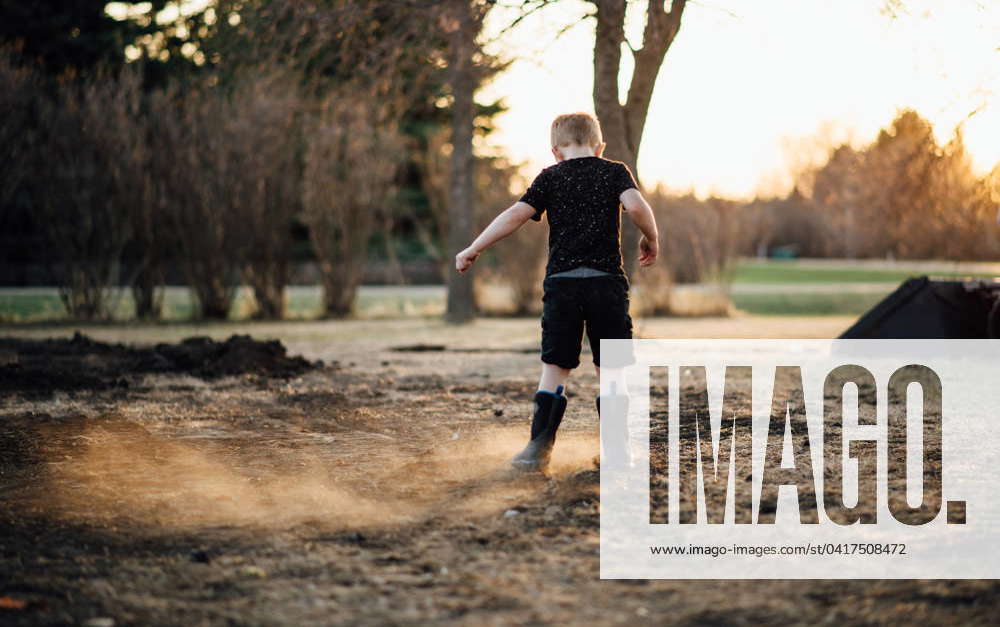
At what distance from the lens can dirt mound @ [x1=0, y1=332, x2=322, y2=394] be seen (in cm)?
846

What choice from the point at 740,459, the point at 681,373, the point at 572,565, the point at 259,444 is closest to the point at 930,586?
the point at 572,565

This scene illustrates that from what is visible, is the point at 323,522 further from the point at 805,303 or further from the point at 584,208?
the point at 805,303

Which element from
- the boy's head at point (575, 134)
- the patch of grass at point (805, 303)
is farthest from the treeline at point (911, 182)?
the boy's head at point (575, 134)

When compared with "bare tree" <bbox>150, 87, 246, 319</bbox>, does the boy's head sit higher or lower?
lower

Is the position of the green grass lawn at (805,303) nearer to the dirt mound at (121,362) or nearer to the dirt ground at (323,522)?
the dirt mound at (121,362)

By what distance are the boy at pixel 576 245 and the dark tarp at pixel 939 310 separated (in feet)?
21.0

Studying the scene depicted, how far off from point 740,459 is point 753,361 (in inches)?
209

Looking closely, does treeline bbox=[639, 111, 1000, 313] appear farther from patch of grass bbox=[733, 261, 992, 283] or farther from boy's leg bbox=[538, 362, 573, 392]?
boy's leg bbox=[538, 362, 573, 392]

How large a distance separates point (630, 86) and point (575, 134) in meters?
6.56

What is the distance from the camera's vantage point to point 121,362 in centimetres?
988

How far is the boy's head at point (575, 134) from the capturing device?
498cm

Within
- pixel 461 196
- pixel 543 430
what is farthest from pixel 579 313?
pixel 461 196

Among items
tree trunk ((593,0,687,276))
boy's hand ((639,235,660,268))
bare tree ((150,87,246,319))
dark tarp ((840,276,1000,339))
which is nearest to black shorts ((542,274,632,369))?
boy's hand ((639,235,660,268))

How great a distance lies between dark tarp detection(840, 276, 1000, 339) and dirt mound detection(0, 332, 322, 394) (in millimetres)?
5797
